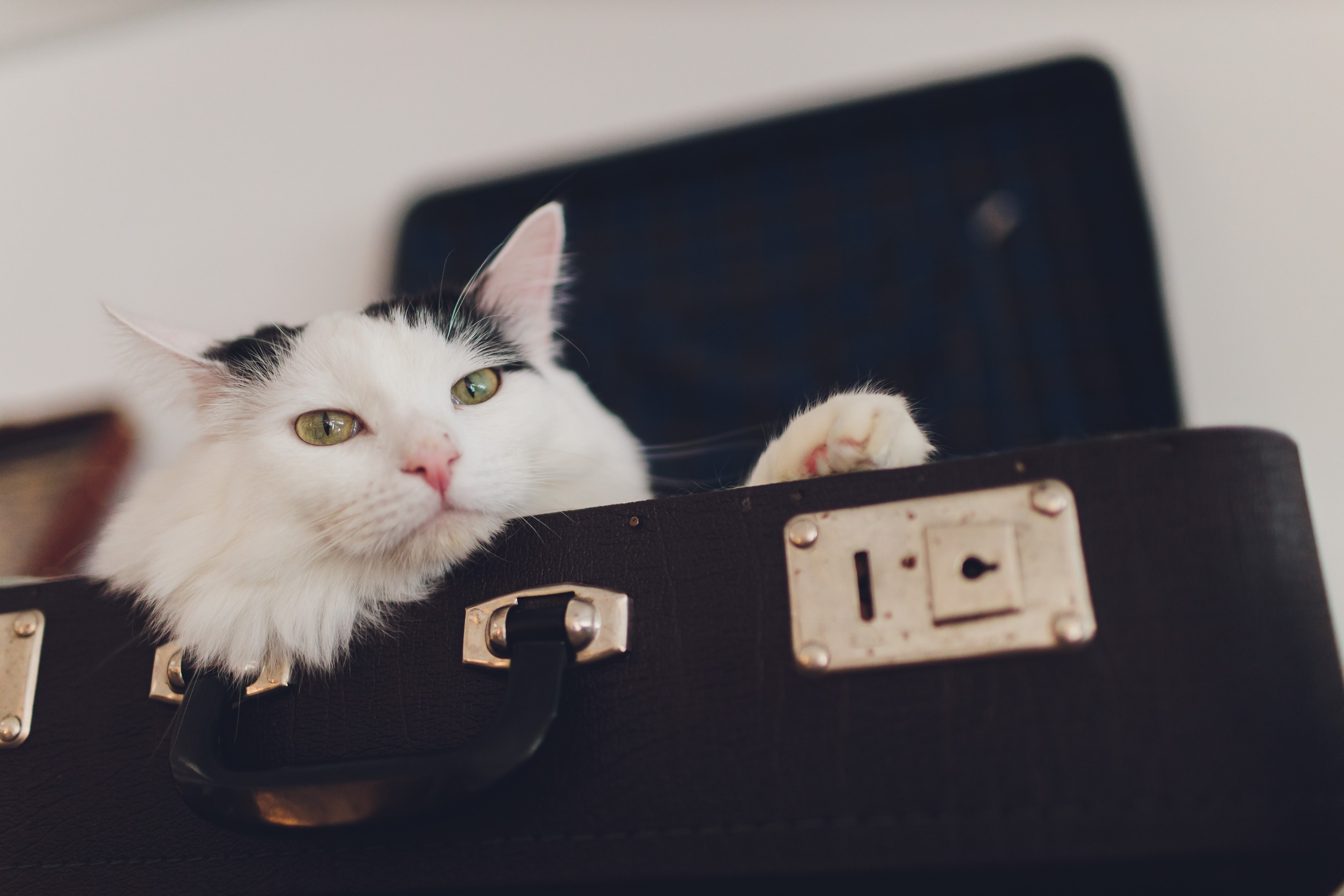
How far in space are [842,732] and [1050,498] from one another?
184 mm

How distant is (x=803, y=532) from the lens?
50 cm

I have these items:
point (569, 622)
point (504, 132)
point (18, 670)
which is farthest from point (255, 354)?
point (504, 132)

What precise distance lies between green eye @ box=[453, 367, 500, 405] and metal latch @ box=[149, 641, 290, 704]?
0.26m

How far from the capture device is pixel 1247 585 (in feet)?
1.39

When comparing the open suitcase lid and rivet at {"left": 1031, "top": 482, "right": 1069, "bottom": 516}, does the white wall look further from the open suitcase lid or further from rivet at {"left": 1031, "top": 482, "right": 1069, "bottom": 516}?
rivet at {"left": 1031, "top": 482, "right": 1069, "bottom": 516}

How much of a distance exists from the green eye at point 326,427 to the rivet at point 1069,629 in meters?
0.54

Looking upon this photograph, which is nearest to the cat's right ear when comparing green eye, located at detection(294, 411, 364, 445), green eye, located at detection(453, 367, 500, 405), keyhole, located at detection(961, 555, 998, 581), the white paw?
green eye, located at detection(294, 411, 364, 445)

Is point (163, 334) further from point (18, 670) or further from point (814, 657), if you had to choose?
point (814, 657)

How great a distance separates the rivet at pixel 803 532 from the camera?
50 centimetres

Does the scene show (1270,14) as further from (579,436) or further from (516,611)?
(516,611)

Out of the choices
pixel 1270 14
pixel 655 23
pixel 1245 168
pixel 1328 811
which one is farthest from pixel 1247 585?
pixel 655 23

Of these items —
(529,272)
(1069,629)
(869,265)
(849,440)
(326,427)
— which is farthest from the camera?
(869,265)

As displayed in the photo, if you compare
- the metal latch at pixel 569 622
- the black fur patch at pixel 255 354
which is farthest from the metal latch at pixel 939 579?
the black fur patch at pixel 255 354

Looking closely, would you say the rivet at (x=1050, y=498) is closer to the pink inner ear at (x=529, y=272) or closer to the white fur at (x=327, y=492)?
the white fur at (x=327, y=492)
